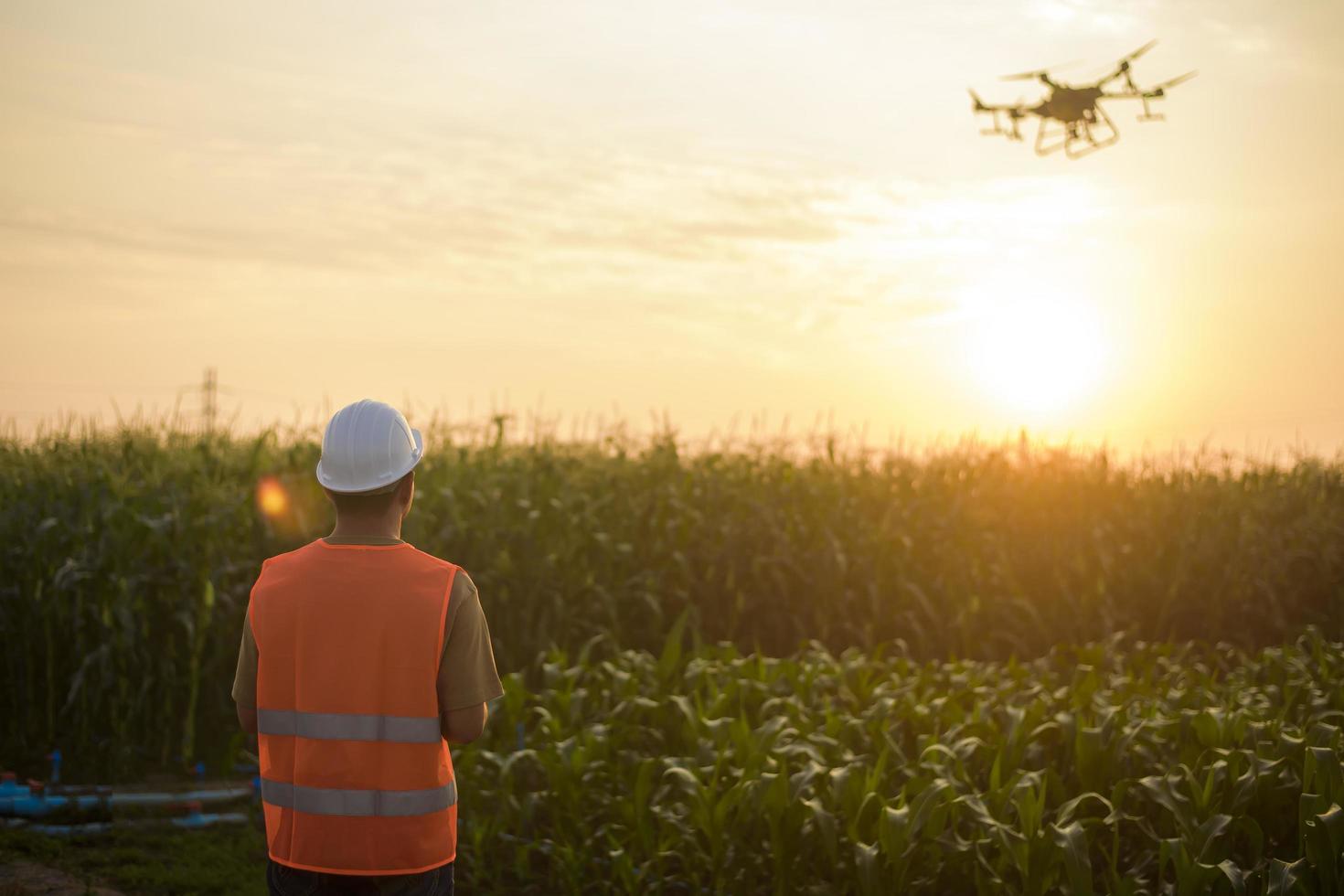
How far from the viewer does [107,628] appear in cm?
766

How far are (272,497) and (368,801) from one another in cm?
634

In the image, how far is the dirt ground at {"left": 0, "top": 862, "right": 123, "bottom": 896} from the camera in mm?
5223

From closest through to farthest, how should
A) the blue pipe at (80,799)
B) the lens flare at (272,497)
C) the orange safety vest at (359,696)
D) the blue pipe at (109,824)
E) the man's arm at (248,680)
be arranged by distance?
the orange safety vest at (359,696), the man's arm at (248,680), the blue pipe at (109,824), the blue pipe at (80,799), the lens flare at (272,497)

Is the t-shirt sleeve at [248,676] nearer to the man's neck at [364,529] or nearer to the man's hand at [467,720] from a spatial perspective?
the man's neck at [364,529]

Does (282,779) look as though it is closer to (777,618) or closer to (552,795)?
(552,795)

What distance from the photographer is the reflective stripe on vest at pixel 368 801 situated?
103 inches

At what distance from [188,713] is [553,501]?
2896 mm

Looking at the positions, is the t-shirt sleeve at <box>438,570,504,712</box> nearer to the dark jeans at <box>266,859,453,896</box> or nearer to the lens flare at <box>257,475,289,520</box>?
the dark jeans at <box>266,859,453,896</box>

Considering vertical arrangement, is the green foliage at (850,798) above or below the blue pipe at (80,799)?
above

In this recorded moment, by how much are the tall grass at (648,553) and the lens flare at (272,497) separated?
0.23 ft

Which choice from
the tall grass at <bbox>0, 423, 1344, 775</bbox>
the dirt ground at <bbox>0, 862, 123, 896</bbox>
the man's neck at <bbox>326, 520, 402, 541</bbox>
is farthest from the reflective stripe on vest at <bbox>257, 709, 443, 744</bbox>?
the tall grass at <bbox>0, 423, 1344, 775</bbox>

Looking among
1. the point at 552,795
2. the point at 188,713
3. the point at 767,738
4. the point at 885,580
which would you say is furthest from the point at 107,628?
the point at 885,580

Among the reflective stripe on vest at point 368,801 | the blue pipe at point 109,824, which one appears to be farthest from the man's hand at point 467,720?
the blue pipe at point 109,824

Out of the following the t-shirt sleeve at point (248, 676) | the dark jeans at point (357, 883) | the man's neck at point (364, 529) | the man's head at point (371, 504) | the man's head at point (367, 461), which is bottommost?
the dark jeans at point (357, 883)
